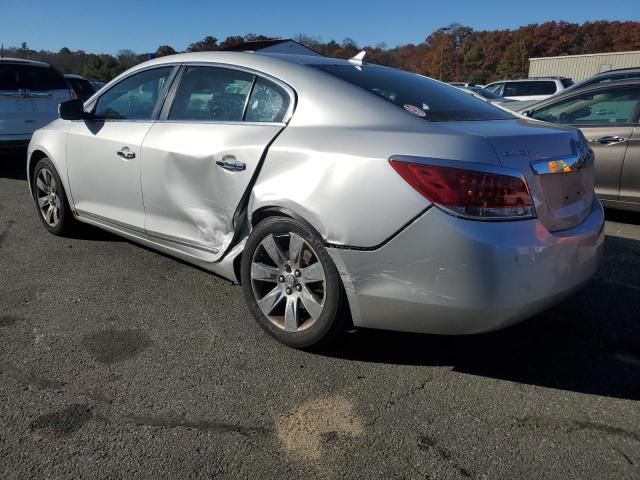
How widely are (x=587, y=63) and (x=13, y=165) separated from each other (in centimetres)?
4176

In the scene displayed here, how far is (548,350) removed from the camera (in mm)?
3133

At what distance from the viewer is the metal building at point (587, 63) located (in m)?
40.0

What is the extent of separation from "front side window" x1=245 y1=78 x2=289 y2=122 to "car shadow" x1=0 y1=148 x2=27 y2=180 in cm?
657

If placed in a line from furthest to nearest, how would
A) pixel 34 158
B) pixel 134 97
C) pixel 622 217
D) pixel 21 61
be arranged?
pixel 21 61 < pixel 622 217 < pixel 34 158 < pixel 134 97

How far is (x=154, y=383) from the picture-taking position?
9.01 feet

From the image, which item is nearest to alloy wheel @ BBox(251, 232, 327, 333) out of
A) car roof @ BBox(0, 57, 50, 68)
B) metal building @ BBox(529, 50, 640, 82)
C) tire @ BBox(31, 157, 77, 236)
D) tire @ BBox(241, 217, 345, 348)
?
tire @ BBox(241, 217, 345, 348)

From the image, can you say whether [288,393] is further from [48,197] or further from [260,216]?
[48,197]

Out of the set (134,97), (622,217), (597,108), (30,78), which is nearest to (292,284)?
(134,97)

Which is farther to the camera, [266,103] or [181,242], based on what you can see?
[181,242]

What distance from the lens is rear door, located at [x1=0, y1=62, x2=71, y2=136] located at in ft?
27.0

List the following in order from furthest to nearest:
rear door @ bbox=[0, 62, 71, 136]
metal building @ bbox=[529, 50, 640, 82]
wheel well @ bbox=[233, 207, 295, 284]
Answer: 1. metal building @ bbox=[529, 50, 640, 82]
2. rear door @ bbox=[0, 62, 71, 136]
3. wheel well @ bbox=[233, 207, 295, 284]

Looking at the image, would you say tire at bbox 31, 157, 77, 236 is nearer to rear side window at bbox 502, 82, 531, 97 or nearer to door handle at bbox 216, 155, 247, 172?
door handle at bbox 216, 155, 247, 172

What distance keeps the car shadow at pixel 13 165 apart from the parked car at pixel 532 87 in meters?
13.9

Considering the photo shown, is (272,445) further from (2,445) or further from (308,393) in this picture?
(2,445)
